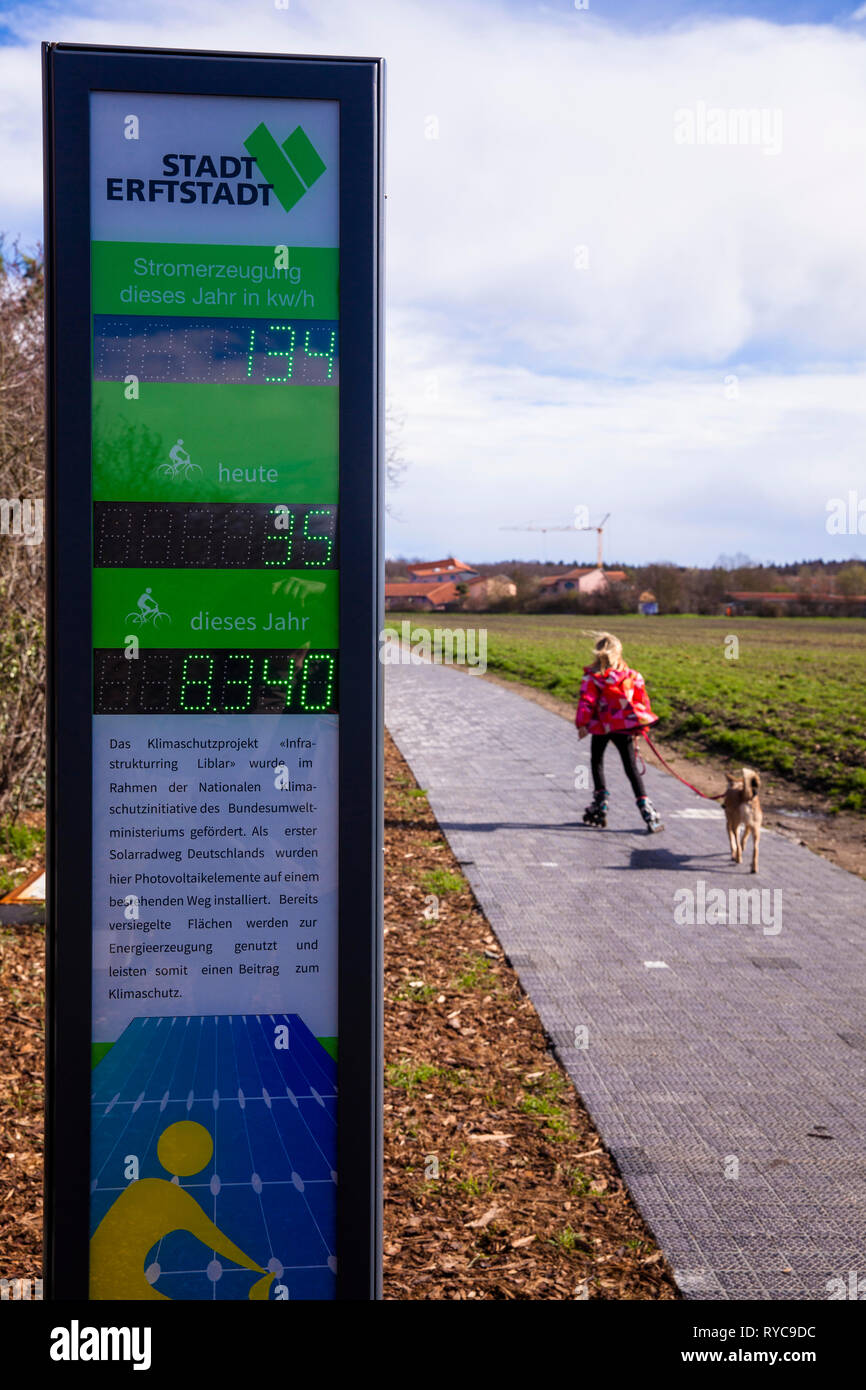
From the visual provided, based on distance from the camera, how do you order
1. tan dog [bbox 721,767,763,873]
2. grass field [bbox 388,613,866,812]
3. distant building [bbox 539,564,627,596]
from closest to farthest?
tan dog [bbox 721,767,763,873] < grass field [bbox 388,613,866,812] < distant building [bbox 539,564,627,596]

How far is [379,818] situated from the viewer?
288cm

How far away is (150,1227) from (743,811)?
6747mm

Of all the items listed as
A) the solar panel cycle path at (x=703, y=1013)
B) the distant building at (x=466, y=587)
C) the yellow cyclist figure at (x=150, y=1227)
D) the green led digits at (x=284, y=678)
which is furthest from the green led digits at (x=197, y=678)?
the distant building at (x=466, y=587)

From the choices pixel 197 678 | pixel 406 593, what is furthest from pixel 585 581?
pixel 197 678

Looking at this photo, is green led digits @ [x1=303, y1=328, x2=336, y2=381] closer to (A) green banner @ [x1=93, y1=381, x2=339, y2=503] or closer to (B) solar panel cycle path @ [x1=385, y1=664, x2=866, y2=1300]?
(A) green banner @ [x1=93, y1=381, x2=339, y2=503]

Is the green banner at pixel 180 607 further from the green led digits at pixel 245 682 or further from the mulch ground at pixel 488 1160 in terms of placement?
the mulch ground at pixel 488 1160

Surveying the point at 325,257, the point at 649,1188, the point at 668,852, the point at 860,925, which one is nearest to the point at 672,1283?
the point at 649,1188

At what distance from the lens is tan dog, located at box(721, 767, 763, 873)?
28.5 ft

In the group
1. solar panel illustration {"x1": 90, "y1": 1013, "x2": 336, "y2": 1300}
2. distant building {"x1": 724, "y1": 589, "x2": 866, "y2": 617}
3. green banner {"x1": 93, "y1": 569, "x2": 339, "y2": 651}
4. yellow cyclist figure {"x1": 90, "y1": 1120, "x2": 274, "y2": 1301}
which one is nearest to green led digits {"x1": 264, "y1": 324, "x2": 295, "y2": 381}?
green banner {"x1": 93, "y1": 569, "x2": 339, "y2": 651}

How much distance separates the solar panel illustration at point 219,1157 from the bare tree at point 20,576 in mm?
5460

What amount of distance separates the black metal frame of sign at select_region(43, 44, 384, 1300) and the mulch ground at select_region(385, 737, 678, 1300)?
0.92 metres

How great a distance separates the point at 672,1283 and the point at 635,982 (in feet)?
8.83

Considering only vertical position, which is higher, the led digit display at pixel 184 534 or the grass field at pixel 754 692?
the led digit display at pixel 184 534

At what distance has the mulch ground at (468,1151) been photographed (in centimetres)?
360
